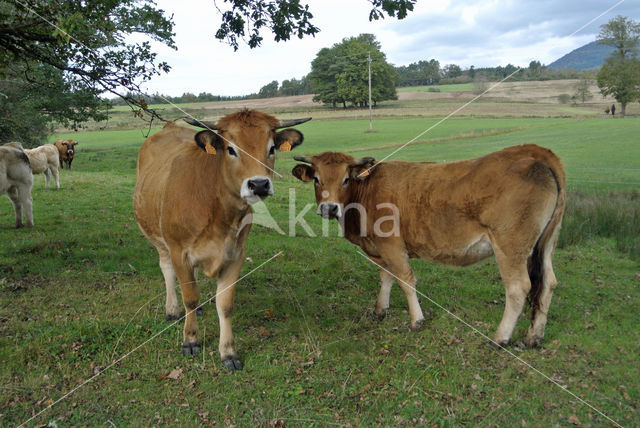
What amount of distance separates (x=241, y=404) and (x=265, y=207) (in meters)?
10.6

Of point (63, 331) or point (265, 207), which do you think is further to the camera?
point (265, 207)

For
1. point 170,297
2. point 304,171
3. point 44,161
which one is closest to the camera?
point 170,297

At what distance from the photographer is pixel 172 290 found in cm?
678

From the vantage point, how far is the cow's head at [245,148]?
15.5 feet

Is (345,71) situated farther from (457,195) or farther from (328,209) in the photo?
(457,195)

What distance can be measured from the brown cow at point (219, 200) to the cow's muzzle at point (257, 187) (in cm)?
1

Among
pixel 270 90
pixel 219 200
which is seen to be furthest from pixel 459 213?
pixel 270 90

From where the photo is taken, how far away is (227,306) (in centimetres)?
562

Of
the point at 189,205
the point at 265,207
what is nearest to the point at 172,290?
the point at 189,205

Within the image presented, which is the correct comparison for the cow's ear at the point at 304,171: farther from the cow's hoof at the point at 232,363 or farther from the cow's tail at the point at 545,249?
the cow's tail at the point at 545,249

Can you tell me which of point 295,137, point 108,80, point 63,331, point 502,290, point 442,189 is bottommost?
point 502,290

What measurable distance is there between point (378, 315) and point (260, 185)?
3.26 metres

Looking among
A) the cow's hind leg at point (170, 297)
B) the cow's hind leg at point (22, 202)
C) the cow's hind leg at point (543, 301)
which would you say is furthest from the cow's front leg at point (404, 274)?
the cow's hind leg at point (22, 202)

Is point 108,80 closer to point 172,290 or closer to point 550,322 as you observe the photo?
point 172,290
